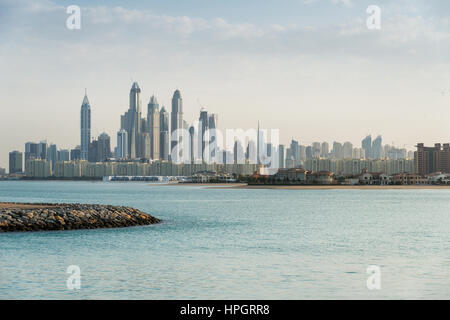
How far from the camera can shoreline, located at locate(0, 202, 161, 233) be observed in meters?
41.9

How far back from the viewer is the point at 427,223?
2063 inches

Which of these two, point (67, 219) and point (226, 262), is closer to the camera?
point (226, 262)

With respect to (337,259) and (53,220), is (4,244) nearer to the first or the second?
(53,220)

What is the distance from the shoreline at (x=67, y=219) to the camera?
137 ft

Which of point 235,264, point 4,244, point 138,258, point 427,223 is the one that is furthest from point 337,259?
point 427,223

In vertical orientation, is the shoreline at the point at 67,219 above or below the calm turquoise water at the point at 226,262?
→ above

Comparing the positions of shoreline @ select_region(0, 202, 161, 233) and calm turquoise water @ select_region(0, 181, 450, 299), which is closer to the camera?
calm turquoise water @ select_region(0, 181, 450, 299)

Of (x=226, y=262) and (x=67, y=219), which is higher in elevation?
(x=67, y=219)

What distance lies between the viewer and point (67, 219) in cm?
4444

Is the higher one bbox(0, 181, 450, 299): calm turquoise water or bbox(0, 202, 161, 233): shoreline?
bbox(0, 202, 161, 233): shoreline

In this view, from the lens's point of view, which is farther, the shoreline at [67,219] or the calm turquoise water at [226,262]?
the shoreline at [67,219]

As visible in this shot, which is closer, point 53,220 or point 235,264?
point 235,264
